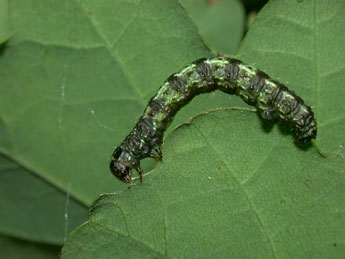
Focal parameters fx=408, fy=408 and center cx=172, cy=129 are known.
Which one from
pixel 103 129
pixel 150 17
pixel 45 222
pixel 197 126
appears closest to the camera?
pixel 197 126

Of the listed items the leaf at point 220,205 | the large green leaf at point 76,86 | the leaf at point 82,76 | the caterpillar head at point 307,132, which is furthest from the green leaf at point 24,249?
the caterpillar head at point 307,132

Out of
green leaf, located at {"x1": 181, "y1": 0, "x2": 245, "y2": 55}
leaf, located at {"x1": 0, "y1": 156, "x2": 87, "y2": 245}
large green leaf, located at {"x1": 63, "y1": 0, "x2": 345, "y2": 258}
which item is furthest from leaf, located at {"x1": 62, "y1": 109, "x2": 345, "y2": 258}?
green leaf, located at {"x1": 181, "y1": 0, "x2": 245, "y2": 55}

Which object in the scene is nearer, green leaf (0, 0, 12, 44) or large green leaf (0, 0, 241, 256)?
large green leaf (0, 0, 241, 256)

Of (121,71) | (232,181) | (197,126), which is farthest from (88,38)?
(232,181)

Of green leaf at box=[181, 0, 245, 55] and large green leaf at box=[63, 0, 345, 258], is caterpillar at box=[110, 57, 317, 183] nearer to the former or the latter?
large green leaf at box=[63, 0, 345, 258]

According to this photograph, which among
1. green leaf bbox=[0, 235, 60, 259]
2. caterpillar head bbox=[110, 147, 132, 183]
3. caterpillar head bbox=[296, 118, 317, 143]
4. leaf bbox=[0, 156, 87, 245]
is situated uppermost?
caterpillar head bbox=[296, 118, 317, 143]

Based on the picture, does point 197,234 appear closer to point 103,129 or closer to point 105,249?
point 105,249
